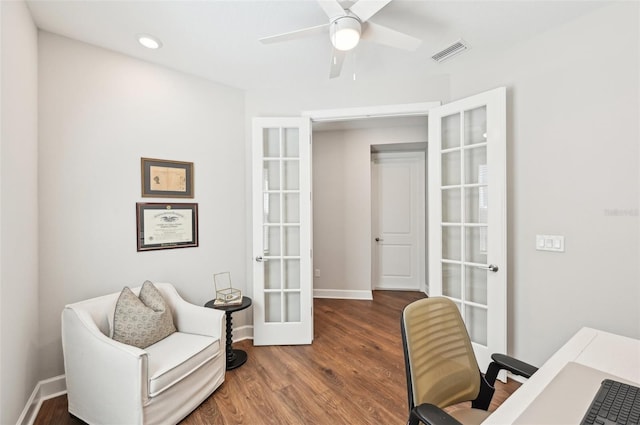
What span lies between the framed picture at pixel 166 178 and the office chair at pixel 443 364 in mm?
2340

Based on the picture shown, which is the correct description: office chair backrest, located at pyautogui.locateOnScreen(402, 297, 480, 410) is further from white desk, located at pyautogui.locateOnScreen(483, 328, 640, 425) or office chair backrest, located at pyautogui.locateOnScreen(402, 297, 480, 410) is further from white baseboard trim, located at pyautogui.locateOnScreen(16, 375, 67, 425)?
white baseboard trim, located at pyautogui.locateOnScreen(16, 375, 67, 425)

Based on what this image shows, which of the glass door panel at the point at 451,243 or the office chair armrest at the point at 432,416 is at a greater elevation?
the glass door panel at the point at 451,243

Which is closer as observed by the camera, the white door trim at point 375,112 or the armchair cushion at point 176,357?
the armchair cushion at point 176,357

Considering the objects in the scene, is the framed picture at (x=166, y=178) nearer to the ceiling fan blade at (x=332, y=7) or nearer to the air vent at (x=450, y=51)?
the ceiling fan blade at (x=332, y=7)

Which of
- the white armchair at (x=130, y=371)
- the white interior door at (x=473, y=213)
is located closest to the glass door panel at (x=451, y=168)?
the white interior door at (x=473, y=213)

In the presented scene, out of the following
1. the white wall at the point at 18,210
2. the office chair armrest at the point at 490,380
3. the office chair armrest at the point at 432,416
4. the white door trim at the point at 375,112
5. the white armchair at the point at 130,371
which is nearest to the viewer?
the office chair armrest at the point at 432,416

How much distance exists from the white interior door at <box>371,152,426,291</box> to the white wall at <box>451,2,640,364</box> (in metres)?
2.45

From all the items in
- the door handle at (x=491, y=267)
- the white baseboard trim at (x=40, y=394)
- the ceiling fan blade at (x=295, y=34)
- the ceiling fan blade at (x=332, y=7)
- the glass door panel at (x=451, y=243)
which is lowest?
the white baseboard trim at (x=40, y=394)

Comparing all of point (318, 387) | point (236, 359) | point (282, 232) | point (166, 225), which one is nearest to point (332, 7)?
point (282, 232)

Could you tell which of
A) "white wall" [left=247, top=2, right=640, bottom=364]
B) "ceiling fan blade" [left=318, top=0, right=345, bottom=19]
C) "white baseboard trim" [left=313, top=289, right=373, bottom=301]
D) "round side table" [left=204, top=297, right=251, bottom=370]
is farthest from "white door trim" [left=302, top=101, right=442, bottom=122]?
"white baseboard trim" [left=313, top=289, right=373, bottom=301]

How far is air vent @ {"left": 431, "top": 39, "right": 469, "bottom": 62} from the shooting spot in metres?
2.20

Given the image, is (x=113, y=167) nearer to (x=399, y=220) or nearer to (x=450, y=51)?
(x=450, y=51)

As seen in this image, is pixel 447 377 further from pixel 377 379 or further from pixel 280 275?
pixel 280 275

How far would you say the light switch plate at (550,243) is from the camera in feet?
6.63
